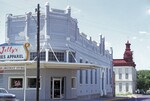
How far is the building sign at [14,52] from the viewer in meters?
29.0

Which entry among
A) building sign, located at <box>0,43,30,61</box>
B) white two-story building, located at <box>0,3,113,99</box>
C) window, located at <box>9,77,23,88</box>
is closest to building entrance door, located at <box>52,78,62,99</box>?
white two-story building, located at <box>0,3,113,99</box>

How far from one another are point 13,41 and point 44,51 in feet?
12.0

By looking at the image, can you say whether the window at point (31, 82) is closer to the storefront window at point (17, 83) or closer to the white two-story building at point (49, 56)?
the white two-story building at point (49, 56)

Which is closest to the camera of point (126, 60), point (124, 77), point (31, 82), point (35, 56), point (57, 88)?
point (31, 82)

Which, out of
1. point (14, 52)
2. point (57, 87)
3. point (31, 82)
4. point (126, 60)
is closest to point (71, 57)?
point (57, 87)

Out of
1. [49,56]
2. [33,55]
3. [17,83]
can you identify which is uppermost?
[33,55]

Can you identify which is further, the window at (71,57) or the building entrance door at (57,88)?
the window at (71,57)

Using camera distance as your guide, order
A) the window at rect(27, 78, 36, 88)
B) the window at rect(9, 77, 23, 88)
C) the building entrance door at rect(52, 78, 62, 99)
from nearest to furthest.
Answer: the window at rect(27, 78, 36, 88) < the window at rect(9, 77, 23, 88) < the building entrance door at rect(52, 78, 62, 99)

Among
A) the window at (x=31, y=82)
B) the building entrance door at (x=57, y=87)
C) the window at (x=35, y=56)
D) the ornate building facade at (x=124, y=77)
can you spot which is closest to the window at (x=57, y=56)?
the window at (x=35, y=56)

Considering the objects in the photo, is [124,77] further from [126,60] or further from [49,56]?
[49,56]

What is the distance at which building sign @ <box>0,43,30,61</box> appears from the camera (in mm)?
28953

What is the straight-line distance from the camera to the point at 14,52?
96.5 feet

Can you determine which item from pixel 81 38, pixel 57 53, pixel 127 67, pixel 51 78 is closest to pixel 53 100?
pixel 51 78

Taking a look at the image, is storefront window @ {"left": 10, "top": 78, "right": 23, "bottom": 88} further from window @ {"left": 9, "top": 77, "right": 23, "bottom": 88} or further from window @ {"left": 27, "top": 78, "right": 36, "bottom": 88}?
window @ {"left": 27, "top": 78, "right": 36, "bottom": 88}
